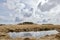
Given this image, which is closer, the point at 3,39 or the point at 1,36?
the point at 3,39

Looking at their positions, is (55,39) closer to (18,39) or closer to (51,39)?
(51,39)

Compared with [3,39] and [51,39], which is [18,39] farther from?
[51,39]

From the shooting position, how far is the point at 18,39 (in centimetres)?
3253

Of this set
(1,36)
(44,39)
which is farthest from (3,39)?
(44,39)

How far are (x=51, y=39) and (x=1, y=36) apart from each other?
34.7ft

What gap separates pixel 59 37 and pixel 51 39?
1.69m

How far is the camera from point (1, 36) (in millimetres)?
34062

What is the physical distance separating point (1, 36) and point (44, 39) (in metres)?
9.14

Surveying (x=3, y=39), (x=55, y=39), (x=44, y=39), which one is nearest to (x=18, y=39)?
(x=3, y=39)

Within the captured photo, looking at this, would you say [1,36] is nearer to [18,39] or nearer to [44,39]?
[18,39]

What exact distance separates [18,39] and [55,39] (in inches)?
295

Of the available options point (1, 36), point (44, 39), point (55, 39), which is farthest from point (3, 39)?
point (55, 39)

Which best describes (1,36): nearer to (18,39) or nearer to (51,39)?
(18,39)

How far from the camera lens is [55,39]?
32.3 meters
